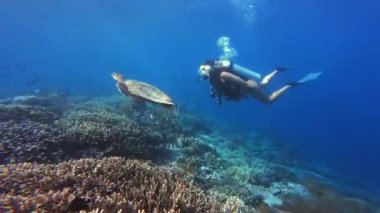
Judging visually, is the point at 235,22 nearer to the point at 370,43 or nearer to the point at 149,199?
the point at 370,43

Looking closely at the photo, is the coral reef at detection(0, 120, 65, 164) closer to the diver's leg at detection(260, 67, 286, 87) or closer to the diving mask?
the diving mask

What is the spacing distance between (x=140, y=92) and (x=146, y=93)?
0.57 ft

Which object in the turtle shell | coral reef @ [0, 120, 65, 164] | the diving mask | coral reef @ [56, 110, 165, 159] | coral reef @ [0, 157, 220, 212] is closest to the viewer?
coral reef @ [0, 157, 220, 212]

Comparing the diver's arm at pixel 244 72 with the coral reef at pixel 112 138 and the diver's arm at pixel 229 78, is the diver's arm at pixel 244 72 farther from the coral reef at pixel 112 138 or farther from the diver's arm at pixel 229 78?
the coral reef at pixel 112 138

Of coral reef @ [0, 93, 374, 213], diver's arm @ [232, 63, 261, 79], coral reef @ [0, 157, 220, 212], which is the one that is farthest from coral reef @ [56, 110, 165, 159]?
diver's arm @ [232, 63, 261, 79]

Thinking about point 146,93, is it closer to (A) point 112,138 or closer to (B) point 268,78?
(A) point 112,138

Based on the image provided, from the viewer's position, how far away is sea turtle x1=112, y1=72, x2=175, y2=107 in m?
7.38

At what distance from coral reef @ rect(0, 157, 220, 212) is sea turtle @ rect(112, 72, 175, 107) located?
7.16 ft

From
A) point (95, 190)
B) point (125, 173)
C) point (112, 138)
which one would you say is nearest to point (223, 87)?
point (112, 138)

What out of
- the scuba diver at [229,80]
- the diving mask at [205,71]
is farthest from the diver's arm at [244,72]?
the diving mask at [205,71]

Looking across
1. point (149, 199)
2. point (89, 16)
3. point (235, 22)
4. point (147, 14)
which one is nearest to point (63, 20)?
point (89, 16)

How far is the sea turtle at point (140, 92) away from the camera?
291 inches

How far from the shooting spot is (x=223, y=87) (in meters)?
11.1

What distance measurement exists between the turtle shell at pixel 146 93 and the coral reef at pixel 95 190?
2.18 meters
